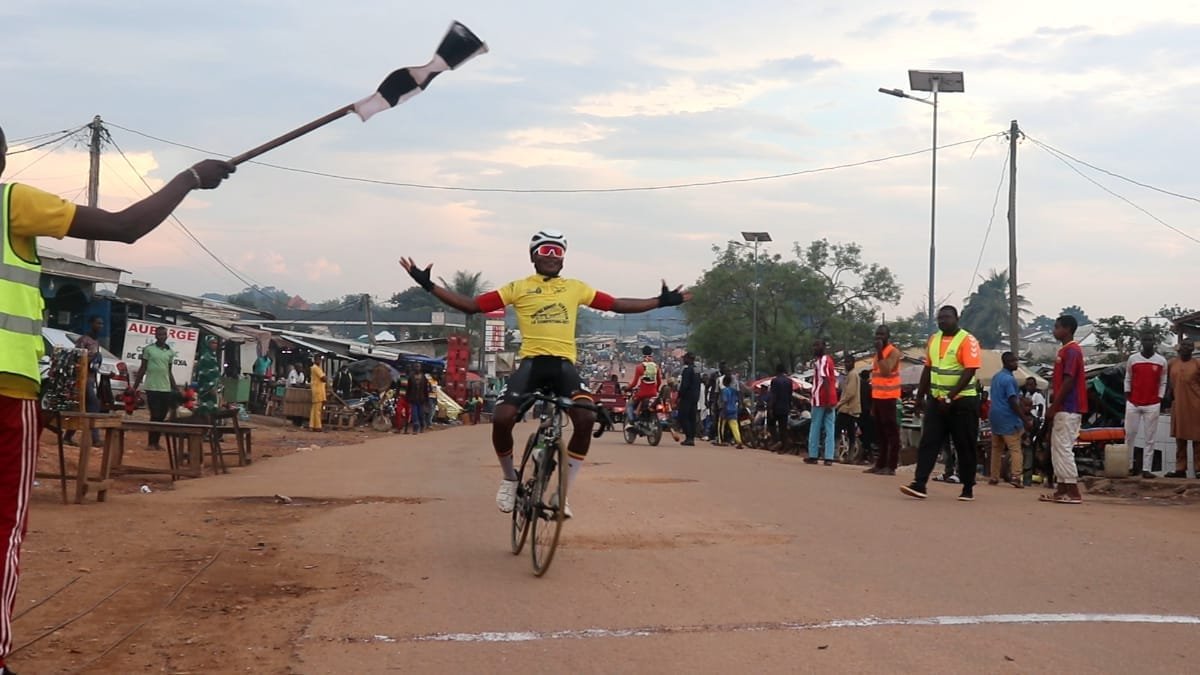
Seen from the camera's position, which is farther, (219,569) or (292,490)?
(292,490)

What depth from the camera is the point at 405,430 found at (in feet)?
115

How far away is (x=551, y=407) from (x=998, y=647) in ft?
10.8

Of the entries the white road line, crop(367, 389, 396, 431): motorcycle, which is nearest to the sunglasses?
the white road line

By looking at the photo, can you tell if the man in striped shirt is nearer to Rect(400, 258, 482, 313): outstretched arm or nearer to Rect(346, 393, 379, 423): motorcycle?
Rect(400, 258, 482, 313): outstretched arm

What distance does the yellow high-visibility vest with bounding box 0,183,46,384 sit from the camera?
4258mm

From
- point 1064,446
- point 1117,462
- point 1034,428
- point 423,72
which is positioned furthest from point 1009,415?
point 423,72

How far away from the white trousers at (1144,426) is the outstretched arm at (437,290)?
10635 millimetres

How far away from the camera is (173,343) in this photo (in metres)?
33.8

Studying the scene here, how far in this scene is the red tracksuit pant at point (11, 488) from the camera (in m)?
4.38

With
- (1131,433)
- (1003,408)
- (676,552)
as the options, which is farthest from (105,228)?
(1131,433)

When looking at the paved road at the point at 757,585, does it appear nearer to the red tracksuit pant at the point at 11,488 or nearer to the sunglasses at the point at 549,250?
the red tracksuit pant at the point at 11,488

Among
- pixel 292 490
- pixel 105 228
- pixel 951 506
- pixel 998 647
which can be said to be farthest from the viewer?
pixel 292 490

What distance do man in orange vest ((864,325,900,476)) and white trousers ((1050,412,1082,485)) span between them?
3.62 metres

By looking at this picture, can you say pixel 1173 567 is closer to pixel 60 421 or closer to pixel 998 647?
pixel 998 647
